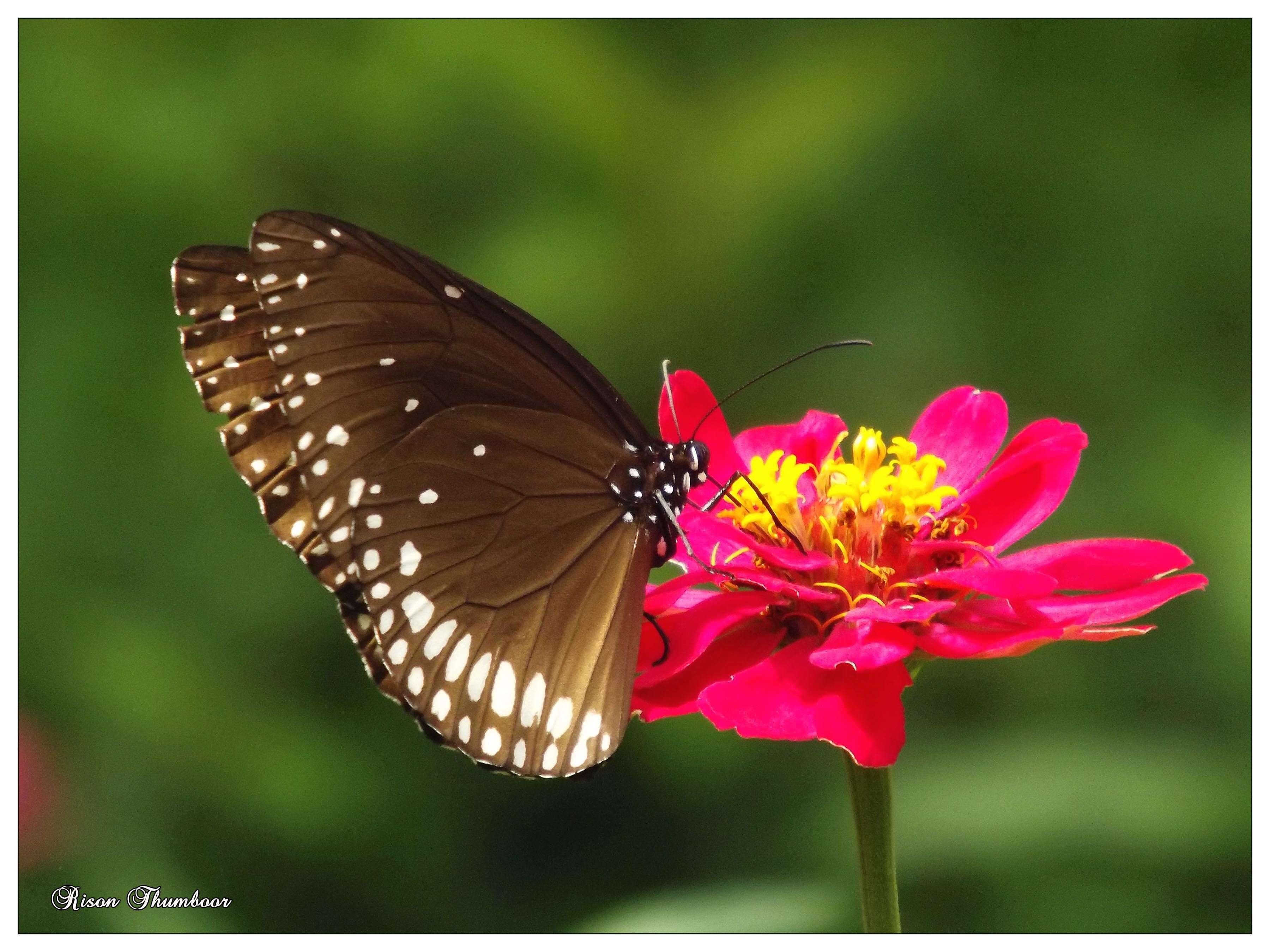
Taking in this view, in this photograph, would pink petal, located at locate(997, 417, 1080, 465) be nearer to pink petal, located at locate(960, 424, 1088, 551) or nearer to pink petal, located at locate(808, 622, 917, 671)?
pink petal, located at locate(960, 424, 1088, 551)

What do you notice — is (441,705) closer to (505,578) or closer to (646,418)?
(505,578)

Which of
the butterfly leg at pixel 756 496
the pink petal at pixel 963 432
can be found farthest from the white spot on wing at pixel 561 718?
the pink petal at pixel 963 432

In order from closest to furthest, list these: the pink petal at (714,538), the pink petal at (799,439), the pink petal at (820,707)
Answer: the pink petal at (820,707)
the pink petal at (714,538)
the pink petal at (799,439)

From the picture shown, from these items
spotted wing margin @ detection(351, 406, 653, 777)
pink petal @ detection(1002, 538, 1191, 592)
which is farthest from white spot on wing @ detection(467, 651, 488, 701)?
pink petal @ detection(1002, 538, 1191, 592)

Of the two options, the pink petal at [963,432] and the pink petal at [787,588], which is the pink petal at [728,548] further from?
the pink petal at [963,432]

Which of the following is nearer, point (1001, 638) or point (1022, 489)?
point (1001, 638)

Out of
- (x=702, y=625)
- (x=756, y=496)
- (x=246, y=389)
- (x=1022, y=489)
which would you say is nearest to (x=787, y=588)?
(x=702, y=625)
